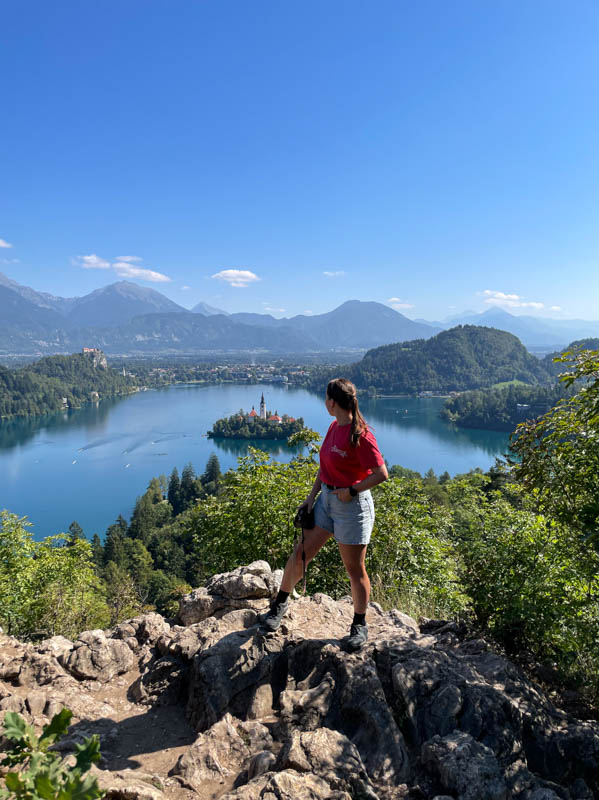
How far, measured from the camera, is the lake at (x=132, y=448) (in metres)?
43.7

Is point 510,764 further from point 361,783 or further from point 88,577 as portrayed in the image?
point 88,577

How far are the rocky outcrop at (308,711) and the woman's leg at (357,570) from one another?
0.25 m

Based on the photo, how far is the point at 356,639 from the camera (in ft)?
9.27

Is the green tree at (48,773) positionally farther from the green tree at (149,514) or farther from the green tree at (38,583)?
the green tree at (149,514)

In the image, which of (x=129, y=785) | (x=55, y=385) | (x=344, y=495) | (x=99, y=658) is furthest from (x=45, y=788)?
(x=55, y=385)

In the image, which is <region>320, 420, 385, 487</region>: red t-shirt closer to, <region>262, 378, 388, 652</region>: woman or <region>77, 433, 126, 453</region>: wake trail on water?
<region>262, 378, 388, 652</region>: woman

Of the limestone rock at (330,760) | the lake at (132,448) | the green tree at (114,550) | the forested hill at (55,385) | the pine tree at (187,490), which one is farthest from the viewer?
the forested hill at (55,385)

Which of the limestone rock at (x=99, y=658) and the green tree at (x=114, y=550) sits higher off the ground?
the limestone rock at (x=99, y=658)

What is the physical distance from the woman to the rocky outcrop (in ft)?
1.27

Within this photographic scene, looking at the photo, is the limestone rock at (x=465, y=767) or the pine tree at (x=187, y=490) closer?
the limestone rock at (x=465, y=767)

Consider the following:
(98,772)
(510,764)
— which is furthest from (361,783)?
(98,772)

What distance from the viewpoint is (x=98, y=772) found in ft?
6.67

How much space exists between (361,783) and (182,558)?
32838 millimetres

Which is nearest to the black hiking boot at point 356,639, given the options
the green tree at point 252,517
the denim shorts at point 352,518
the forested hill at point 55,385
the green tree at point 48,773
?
the denim shorts at point 352,518
